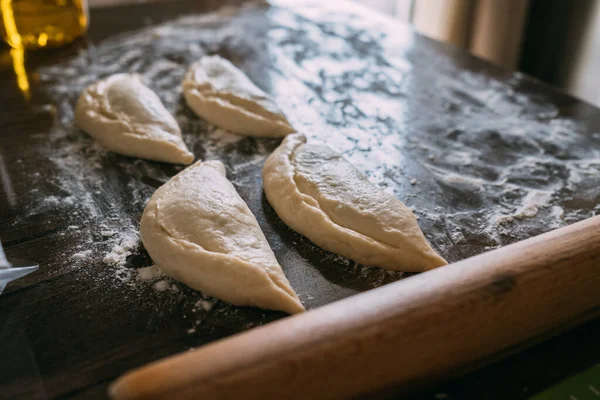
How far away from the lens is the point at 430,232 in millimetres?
1059

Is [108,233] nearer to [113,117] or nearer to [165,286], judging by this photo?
[165,286]

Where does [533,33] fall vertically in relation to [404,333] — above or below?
below

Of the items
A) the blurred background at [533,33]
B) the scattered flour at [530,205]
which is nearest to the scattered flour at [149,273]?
the scattered flour at [530,205]

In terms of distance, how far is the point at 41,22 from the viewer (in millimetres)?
1765

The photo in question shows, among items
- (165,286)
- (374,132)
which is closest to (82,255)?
(165,286)

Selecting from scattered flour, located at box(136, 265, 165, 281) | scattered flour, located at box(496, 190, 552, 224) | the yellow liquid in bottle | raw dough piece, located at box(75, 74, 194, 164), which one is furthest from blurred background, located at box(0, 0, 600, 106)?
scattered flour, located at box(136, 265, 165, 281)

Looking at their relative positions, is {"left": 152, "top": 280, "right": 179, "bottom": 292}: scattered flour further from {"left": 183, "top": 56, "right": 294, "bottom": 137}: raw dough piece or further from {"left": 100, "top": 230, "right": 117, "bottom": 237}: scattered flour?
{"left": 183, "top": 56, "right": 294, "bottom": 137}: raw dough piece

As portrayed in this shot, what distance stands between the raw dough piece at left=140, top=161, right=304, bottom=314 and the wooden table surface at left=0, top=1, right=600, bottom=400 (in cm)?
3

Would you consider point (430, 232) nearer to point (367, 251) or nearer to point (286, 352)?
point (367, 251)

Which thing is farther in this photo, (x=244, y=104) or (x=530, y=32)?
(x=530, y=32)

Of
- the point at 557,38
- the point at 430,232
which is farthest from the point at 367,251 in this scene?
the point at 557,38

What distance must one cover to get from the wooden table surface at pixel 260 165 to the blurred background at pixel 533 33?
2.12 ft

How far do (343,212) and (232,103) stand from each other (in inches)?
21.8

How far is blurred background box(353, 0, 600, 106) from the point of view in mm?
2371
